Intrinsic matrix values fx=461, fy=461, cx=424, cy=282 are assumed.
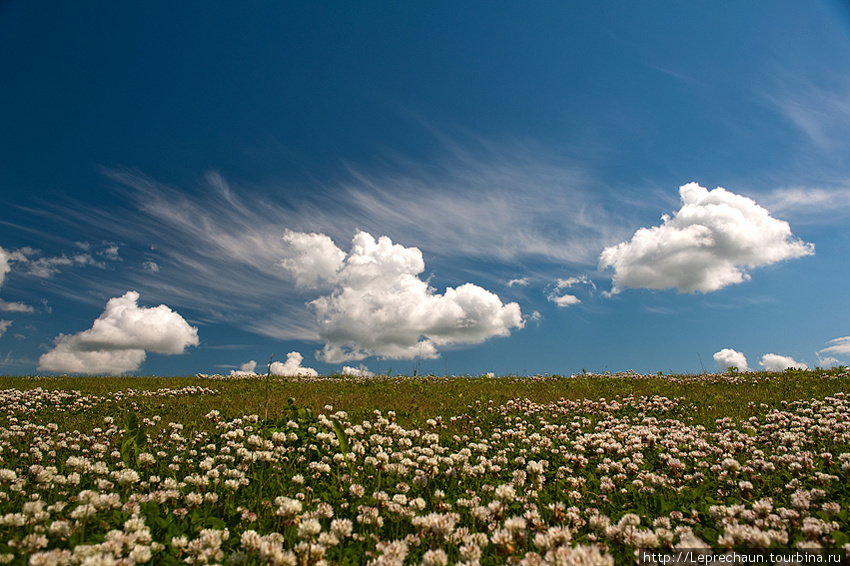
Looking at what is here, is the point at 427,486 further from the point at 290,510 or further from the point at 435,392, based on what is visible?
the point at 435,392

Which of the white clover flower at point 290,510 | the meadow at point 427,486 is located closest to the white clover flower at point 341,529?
the meadow at point 427,486

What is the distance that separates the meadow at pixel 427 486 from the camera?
12.3 ft

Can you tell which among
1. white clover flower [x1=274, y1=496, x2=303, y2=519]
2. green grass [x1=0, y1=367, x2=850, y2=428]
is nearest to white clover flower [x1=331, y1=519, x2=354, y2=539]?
white clover flower [x1=274, y1=496, x2=303, y2=519]

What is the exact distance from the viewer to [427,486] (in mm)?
5996

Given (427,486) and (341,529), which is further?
(427,486)

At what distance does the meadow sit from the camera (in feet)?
12.3

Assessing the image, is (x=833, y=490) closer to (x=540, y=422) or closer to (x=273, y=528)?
(x=540, y=422)

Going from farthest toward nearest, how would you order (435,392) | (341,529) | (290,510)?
(435,392) < (290,510) < (341,529)

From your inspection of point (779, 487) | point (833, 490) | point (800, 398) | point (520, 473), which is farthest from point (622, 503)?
point (800, 398)

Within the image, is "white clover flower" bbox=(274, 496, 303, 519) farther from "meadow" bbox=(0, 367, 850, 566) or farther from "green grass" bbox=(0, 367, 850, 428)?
"green grass" bbox=(0, 367, 850, 428)

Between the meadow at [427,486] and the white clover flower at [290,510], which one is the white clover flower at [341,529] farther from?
the white clover flower at [290,510]

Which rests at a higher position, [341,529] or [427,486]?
[341,529]

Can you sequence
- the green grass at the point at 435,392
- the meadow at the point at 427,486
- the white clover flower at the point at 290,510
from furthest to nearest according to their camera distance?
1. the green grass at the point at 435,392
2. the white clover flower at the point at 290,510
3. the meadow at the point at 427,486

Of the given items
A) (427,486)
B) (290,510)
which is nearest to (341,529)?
(290,510)
